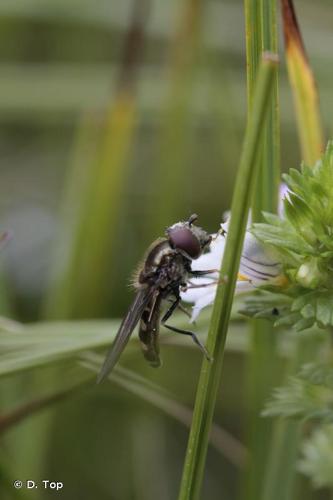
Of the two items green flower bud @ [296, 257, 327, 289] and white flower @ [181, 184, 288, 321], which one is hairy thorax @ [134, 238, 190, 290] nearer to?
white flower @ [181, 184, 288, 321]

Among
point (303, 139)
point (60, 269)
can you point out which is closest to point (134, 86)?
point (60, 269)

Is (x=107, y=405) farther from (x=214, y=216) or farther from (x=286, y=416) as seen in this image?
(x=286, y=416)

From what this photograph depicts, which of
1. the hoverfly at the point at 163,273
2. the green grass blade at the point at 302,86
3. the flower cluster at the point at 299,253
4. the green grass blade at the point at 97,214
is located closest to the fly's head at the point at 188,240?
the hoverfly at the point at 163,273

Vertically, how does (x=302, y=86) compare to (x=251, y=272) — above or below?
above

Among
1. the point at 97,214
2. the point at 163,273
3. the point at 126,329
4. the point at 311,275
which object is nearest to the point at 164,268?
the point at 163,273

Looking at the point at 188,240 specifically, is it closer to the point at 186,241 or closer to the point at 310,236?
the point at 186,241

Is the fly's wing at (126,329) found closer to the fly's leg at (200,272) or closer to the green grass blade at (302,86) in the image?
the fly's leg at (200,272)

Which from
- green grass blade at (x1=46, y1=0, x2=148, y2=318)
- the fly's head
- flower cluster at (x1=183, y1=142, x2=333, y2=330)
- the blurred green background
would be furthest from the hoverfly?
green grass blade at (x1=46, y1=0, x2=148, y2=318)
